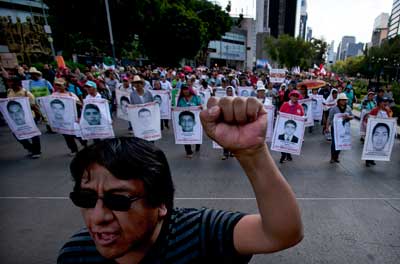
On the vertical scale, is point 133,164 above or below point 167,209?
above

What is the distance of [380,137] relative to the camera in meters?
5.88

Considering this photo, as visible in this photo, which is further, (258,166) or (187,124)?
(187,124)

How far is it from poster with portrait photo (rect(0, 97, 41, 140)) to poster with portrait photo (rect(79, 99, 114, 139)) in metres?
1.24

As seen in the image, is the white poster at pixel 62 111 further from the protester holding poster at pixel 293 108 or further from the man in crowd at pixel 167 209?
the man in crowd at pixel 167 209

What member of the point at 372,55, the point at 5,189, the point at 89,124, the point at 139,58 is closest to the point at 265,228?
the point at 5,189

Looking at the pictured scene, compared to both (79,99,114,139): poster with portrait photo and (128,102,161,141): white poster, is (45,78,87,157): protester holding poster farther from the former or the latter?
(128,102,161,141): white poster

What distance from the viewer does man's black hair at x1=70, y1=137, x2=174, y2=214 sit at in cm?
107

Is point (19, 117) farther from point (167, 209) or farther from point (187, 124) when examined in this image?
point (167, 209)

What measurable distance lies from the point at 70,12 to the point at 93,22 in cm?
207

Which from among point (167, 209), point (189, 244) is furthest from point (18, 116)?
point (189, 244)

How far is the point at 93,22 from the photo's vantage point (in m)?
24.6

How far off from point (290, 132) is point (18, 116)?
611 cm

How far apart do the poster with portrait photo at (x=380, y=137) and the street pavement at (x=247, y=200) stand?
13.8 inches

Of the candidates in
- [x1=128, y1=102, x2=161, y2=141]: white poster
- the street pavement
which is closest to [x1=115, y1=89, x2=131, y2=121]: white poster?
the street pavement
